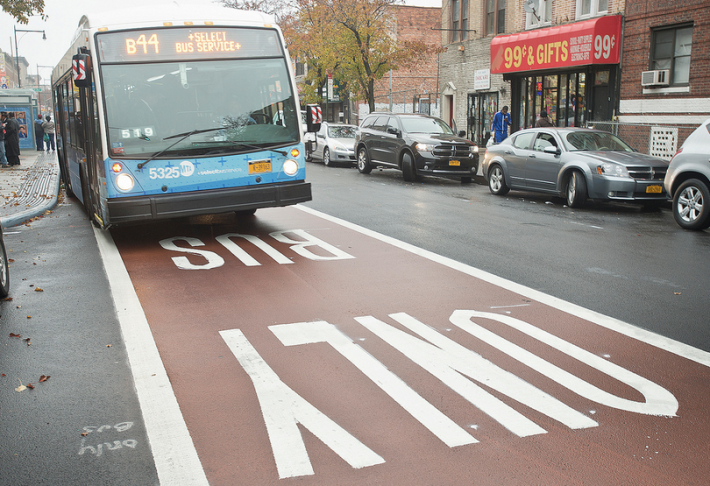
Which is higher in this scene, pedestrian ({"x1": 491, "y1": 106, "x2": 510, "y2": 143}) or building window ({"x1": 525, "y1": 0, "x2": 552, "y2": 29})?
building window ({"x1": 525, "y1": 0, "x2": 552, "y2": 29})

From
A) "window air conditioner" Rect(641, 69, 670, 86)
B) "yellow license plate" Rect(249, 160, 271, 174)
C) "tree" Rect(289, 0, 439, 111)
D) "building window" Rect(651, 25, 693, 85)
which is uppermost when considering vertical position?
"tree" Rect(289, 0, 439, 111)

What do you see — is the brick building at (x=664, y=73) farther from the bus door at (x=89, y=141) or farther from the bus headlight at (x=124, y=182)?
the bus headlight at (x=124, y=182)

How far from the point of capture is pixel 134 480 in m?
3.49

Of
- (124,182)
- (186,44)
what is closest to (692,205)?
(186,44)

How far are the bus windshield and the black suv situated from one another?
950 centimetres

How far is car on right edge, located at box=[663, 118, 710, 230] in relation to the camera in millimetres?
11164

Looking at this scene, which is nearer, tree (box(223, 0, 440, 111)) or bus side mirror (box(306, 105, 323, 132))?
bus side mirror (box(306, 105, 323, 132))

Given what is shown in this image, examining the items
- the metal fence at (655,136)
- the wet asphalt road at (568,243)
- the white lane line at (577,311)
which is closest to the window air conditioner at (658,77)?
the metal fence at (655,136)

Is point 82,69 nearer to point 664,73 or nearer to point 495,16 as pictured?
point 664,73

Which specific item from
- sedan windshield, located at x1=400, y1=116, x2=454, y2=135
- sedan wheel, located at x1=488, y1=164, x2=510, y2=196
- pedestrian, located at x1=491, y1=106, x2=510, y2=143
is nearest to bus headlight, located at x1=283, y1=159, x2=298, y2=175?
sedan wheel, located at x1=488, y1=164, x2=510, y2=196

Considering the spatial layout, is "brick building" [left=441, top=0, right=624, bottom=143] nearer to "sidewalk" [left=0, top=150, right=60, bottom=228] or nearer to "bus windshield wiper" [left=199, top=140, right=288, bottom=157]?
"bus windshield wiper" [left=199, top=140, right=288, bottom=157]

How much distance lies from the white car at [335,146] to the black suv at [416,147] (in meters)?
3.53

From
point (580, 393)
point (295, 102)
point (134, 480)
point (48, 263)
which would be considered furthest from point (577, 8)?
point (134, 480)

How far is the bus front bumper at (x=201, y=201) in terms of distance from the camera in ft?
30.1
